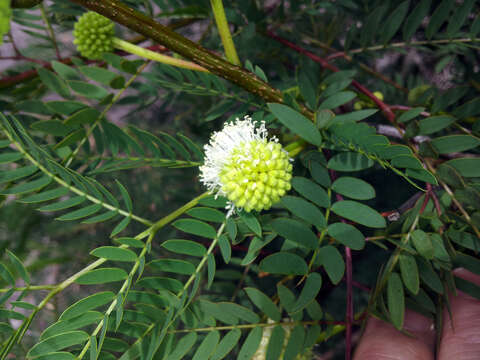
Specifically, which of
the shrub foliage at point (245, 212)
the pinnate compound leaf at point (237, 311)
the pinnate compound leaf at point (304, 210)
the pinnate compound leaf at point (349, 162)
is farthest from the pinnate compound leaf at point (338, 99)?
the pinnate compound leaf at point (237, 311)

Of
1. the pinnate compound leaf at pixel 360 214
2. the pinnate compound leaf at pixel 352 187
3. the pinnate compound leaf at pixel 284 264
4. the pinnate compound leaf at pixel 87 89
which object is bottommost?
the pinnate compound leaf at pixel 284 264

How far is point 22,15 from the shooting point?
991 millimetres

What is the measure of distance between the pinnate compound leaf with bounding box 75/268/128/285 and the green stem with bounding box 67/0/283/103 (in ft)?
1.25

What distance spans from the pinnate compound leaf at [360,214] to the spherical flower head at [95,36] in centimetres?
64

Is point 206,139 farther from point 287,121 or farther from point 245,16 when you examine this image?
point 287,121

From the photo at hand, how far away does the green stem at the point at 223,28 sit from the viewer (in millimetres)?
598

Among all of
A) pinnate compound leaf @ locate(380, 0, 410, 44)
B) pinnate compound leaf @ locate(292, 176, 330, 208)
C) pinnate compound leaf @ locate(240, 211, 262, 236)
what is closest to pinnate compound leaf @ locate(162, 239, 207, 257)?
pinnate compound leaf @ locate(240, 211, 262, 236)

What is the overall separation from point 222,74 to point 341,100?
10.0 inches

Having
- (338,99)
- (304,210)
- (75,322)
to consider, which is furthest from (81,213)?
(338,99)

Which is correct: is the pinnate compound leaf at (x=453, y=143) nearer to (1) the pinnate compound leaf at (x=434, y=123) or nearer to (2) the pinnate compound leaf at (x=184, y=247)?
(1) the pinnate compound leaf at (x=434, y=123)

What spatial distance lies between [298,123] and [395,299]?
0.36 m

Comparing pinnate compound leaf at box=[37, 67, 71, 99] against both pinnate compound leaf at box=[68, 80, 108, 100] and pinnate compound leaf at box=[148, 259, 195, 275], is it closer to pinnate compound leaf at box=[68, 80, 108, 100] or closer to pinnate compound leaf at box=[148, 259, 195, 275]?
pinnate compound leaf at box=[68, 80, 108, 100]

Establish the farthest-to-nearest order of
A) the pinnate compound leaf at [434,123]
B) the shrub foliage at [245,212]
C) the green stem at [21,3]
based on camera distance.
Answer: the pinnate compound leaf at [434,123] < the shrub foliage at [245,212] < the green stem at [21,3]

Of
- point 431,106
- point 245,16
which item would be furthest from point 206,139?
point 431,106
